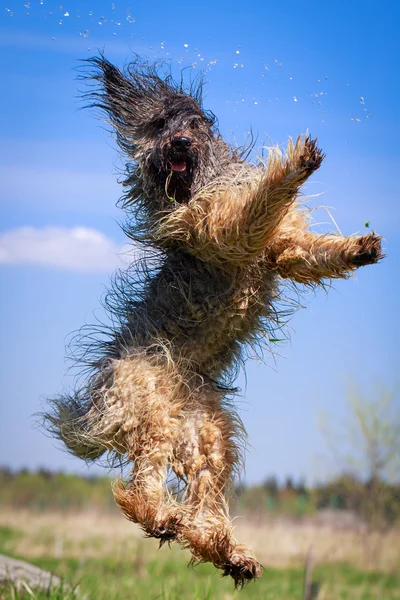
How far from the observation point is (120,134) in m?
4.95

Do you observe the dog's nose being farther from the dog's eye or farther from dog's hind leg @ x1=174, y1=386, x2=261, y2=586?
dog's hind leg @ x1=174, y1=386, x2=261, y2=586

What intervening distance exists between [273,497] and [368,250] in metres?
19.0

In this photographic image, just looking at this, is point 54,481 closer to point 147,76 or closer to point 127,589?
point 127,589

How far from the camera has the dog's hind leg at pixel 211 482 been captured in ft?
13.8

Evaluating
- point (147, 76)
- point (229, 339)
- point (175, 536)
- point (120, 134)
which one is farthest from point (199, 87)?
point (175, 536)

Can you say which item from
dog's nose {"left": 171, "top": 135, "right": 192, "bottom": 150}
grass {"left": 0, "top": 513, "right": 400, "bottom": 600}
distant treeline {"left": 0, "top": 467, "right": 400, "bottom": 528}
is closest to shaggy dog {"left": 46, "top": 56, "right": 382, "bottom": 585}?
dog's nose {"left": 171, "top": 135, "right": 192, "bottom": 150}

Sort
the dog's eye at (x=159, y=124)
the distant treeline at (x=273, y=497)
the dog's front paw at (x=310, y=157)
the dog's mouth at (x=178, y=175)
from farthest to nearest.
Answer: the distant treeline at (x=273, y=497)
the dog's eye at (x=159, y=124)
the dog's mouth at (x=178, y=175)
the dog's front paw at (x=310, y=157)

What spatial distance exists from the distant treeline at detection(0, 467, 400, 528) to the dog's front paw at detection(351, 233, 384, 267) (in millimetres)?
16386

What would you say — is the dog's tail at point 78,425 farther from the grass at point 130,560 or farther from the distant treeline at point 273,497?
the distant treeline at point 273,497

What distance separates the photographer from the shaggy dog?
4.29m

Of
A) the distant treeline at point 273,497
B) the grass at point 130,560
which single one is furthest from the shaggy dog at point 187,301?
Result: the distant treeline at point 273,497

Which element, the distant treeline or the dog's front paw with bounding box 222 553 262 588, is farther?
the distant treeline

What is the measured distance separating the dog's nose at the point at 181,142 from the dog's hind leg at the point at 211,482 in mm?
1539

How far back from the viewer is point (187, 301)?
15.3 feet
